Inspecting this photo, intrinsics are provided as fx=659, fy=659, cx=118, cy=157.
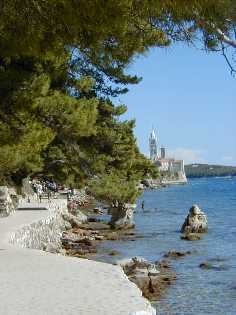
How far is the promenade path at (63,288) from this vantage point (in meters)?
8.41

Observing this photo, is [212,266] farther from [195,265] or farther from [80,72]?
[80,72]

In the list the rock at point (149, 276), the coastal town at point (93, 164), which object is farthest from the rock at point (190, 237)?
the rock at point (149, 276)

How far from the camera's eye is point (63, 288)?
32.5 feet

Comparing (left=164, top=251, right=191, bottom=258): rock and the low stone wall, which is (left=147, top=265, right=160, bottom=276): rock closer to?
the low stone wall

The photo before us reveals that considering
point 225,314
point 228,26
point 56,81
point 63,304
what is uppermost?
point 56,81

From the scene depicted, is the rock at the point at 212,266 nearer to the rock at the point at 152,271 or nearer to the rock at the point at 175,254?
the rock at the point at 175,254

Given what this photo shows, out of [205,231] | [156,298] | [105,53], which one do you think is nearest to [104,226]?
[205,231]

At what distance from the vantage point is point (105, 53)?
35.3 feet

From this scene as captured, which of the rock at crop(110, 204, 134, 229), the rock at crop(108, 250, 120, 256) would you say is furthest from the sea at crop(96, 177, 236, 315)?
the rock at crop(110, 204, 134, 229)

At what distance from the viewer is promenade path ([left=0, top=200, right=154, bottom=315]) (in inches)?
331

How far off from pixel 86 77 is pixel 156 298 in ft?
36.1

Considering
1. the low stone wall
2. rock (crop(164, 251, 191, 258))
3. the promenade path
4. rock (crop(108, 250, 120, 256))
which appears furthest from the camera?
rock (crop(108, 250, 120, 256))

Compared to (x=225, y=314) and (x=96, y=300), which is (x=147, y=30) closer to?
(x=96, y=300)

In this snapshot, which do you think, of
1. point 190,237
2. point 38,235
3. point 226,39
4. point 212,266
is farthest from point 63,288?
point 190,237
